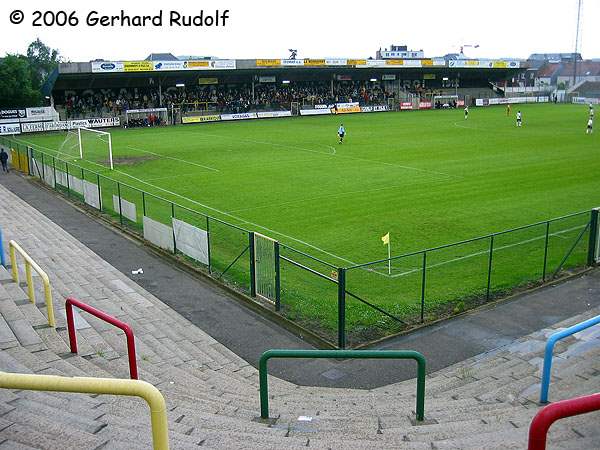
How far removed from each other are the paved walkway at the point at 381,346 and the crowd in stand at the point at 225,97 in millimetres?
56586

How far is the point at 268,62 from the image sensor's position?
78438mm

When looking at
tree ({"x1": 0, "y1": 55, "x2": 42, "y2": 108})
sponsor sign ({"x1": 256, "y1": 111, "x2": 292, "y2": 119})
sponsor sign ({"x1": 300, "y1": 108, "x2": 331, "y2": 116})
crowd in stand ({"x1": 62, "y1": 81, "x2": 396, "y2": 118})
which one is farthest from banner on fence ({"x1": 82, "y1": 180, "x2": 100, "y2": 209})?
sponsor sign ({"x1": 300, "y1": 108, "x2": 331, "y2": 116})

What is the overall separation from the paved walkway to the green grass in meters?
0.87

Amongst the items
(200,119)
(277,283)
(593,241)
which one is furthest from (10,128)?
(593,241)

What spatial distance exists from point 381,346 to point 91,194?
17710 millimetres

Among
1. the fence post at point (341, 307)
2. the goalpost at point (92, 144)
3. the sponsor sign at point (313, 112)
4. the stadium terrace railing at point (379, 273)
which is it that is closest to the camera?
the fence post at point (341, 307)

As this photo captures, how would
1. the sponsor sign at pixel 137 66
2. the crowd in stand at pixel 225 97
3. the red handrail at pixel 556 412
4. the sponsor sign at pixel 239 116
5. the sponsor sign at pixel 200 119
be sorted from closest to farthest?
the red handrail at pixel 556 412, the sponsor sign at pixel 137 66, the sponsor sign at pixel 200 119, the crowd in stand at pixel 225 97, the sponsor sign at pixel 239 116

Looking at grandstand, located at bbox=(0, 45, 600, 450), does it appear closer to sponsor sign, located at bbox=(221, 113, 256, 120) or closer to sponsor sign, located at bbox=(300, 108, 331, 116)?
sponsor sign, located at bbox=(221, 113, 256, 120)

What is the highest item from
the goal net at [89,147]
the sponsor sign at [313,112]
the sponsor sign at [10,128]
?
the sponsor sign at [313,112]

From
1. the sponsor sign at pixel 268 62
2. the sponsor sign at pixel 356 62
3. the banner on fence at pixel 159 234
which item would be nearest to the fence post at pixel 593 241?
the banner on fence at pixel 159 234

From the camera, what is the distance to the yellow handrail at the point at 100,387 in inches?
177

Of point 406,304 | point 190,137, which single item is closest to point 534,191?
point 406,304

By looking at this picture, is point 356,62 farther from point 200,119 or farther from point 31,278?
point 31,278

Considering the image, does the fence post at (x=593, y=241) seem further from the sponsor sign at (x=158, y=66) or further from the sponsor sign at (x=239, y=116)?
the sponsor sign at (x=158, y=66)
